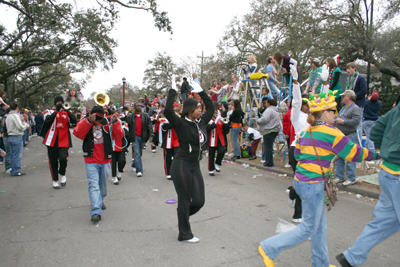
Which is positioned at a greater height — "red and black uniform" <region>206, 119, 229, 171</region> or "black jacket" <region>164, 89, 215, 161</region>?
"black jacket" <region>164, 89, 215, 161</region>

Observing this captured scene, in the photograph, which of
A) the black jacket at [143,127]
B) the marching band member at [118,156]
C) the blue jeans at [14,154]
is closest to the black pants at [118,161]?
the marching band member at [118,156]

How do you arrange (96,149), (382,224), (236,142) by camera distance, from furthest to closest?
(236,142)
(96,149)
(382,224)

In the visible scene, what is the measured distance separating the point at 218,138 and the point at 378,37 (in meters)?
17.6

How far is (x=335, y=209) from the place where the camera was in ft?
18.1

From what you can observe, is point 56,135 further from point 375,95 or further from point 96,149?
point 375,95

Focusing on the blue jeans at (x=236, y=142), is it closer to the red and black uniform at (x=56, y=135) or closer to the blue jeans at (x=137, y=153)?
the blue jeans at (x=137, y=153)

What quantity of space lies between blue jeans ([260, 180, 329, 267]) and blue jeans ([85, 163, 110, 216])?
120 inches

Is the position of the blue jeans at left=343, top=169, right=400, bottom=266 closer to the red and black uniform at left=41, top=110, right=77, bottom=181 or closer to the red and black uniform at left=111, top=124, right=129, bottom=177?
the red and black uniform at left=111, top=124, right=129, bottom=177

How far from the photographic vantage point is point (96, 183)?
16.6ft

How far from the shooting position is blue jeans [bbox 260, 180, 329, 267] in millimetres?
3020

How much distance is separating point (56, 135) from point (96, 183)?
2.75m

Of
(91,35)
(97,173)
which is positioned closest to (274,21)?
(91,35)

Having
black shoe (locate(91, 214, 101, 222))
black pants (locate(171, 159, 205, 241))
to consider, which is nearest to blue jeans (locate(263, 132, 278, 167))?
black pants (locate(171, 159, 205, 241))

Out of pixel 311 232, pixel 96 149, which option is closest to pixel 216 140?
pixel 96 149
